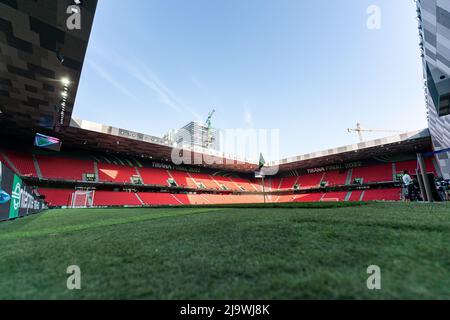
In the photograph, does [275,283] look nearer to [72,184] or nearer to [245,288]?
[245,288]

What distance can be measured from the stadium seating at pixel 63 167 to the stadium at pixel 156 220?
16cm

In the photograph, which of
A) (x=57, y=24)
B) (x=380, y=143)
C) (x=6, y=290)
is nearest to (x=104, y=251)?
(x=6, y=290)

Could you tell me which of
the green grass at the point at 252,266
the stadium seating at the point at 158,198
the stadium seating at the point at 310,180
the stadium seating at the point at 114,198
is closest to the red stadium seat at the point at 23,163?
the stadium seating at the point at 114,198

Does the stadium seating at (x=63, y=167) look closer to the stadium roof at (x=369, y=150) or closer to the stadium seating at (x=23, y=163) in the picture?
the stadium seating at (x=23, y=163)

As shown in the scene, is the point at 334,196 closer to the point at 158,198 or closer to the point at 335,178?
the point at 335,178

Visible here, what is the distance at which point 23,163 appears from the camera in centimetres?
1823

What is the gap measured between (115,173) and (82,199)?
434 cm

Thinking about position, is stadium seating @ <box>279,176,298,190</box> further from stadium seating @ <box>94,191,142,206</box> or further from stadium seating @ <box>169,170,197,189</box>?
stadium seating @ <box>94,191,142,206</box>

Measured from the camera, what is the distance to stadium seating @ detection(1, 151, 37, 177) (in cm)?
1744

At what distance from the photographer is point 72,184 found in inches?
806

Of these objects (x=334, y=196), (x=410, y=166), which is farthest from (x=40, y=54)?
(x=410, y=166)

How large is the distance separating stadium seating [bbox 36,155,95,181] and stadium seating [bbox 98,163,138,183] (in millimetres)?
1042

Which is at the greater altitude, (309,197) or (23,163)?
(23,163)

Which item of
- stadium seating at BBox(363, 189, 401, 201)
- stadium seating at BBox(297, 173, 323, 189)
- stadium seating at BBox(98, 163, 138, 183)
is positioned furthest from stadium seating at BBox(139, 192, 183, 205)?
stadium seating at BBox(363, 189, 401, 201)
